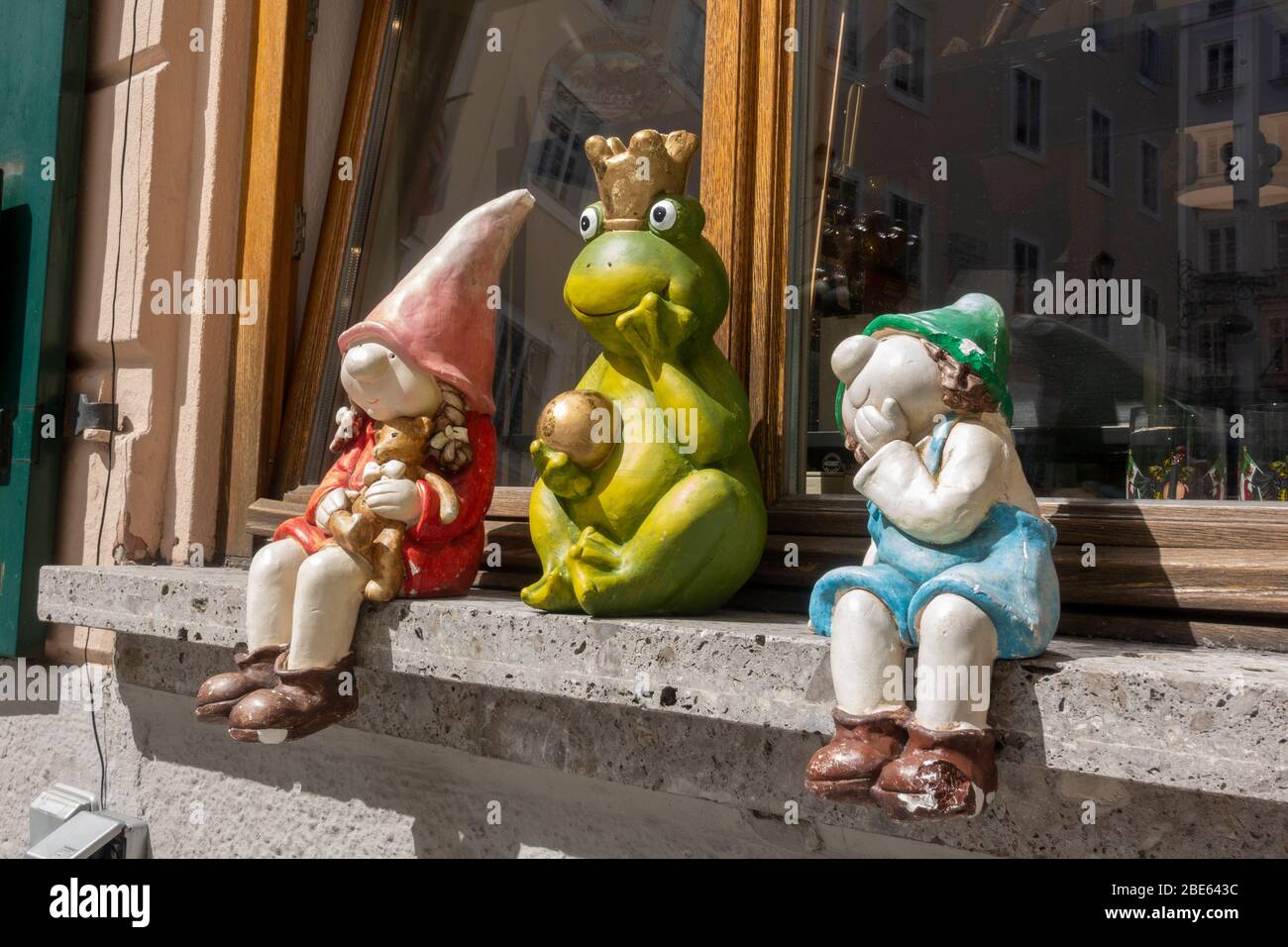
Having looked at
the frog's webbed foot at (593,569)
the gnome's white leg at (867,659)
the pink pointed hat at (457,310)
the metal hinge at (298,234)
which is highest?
the metal hinge at (298,234)

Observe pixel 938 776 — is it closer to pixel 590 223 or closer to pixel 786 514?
pixel 786 514

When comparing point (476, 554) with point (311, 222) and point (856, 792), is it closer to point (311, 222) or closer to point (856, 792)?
point (856, 792)

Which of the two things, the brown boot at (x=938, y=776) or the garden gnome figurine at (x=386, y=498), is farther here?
the garden gnome figurine at (x=386, y=498)

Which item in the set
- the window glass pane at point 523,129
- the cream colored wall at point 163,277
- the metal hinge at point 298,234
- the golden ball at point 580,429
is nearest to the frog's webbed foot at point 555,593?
the golden ball at point 580,429

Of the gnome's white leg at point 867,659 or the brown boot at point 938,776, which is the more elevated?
the gnome's white leg at point 867,659

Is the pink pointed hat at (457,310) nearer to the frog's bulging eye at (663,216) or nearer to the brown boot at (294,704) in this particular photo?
the frog's bulging eye at (663,216)

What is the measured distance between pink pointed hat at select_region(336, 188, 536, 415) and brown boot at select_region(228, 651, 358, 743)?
426mm

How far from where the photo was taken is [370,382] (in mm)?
1603

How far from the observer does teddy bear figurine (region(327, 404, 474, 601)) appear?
155cm

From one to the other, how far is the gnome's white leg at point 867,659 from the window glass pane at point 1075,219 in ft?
1.76

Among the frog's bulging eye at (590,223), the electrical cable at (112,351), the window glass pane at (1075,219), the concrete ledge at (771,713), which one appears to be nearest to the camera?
the concrete ledge at (771,713)

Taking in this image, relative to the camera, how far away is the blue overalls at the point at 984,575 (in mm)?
1082

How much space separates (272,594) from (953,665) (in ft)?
3.13

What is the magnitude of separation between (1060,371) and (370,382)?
95 cm
